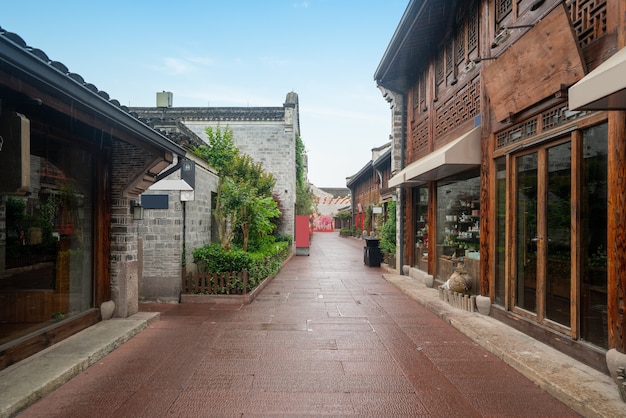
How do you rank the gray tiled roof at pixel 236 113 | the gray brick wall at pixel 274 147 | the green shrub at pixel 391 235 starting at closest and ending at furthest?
the green shrub at pixel 391 235 < the gray brick wall at pixel 274 147 < the gray tiled roof at pixel 236 113

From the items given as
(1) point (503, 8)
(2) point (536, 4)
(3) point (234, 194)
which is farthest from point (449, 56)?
(3) point (234, 194)

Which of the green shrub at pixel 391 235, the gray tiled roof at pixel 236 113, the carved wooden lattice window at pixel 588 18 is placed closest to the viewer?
the carved wooden lattice window at pixel 588 18

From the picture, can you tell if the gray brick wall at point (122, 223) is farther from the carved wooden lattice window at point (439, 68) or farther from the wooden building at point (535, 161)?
the carved wooden lattice window at point (439, 68)

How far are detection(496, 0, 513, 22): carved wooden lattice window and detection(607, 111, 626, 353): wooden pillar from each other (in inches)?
109

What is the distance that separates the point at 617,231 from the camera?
11.5 ft

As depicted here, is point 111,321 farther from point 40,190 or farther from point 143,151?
point 143,151

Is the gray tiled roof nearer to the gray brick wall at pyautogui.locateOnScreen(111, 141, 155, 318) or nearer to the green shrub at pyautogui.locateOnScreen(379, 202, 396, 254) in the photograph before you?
the green shrub at pyautogui.locateOnScreen(379, 202, 396, 254)

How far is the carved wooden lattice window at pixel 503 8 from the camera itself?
221 inches

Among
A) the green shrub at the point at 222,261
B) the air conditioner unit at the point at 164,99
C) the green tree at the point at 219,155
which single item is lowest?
the green shrub at the point at 222,261

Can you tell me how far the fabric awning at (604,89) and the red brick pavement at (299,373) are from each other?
2.40 meters

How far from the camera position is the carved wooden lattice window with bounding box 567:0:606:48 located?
12.7 feet

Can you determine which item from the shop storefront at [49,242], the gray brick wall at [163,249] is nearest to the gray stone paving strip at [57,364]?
the shop storefront at [49,242]

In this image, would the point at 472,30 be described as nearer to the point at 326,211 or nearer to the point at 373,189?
the point at 373,189

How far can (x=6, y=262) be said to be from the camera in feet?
13.8
